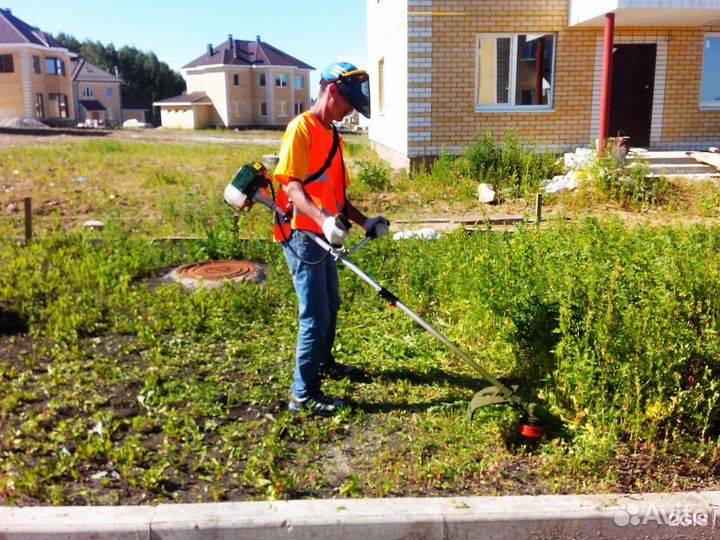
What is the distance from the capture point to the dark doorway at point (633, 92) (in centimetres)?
Answer: 1449

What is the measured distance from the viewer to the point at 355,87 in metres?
4.05

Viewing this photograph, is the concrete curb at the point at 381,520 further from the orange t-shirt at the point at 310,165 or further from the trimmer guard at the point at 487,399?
the orange t-shirt at the point at 310,165

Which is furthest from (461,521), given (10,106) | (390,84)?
(10,106)

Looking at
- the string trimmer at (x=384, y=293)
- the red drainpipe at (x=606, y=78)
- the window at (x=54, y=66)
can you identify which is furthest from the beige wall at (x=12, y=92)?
the string trimmer at (x=384, y=293)

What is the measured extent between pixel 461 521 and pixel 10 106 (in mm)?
58429

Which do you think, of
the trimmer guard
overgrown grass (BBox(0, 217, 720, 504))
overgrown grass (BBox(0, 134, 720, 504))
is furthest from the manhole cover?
the trimmer guard

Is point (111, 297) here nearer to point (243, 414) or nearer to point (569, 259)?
point (243, 414)

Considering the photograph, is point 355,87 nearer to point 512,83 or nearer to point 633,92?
point 512,83

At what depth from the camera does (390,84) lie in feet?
54.6

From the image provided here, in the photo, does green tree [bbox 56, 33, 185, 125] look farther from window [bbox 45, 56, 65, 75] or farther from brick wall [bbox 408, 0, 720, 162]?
brick wall [bbox 408, 0, 720, 162]

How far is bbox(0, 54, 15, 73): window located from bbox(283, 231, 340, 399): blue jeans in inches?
2227

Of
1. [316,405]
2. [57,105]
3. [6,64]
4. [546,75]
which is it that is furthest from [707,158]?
[57,105]

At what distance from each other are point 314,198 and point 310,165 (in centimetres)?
20

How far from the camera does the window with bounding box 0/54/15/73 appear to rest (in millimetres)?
52156
